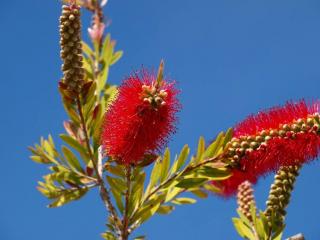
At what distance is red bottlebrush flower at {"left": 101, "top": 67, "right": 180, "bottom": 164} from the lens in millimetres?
2221

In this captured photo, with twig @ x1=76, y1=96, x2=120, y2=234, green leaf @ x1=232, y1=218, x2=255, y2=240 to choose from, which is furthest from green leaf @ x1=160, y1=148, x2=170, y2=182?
green leaf @ x1=232, y1=218, x2=255, y2=240

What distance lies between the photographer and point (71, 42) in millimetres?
2219

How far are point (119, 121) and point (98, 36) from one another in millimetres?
1593

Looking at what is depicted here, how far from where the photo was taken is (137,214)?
252 centimetres

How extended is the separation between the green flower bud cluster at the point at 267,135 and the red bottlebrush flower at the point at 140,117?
30 centimetres

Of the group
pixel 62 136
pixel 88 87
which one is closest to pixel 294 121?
pixel 88 87

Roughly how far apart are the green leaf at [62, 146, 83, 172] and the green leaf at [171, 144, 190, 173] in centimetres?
56

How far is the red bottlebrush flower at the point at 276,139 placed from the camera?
89.0 inches

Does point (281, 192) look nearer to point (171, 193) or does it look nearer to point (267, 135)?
point (267, 135)

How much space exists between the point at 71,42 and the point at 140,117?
0.42 metres

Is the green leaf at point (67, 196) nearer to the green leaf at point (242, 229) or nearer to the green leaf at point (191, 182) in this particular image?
the green leaf at point (191, 182)

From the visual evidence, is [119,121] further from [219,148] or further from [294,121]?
[294,121]

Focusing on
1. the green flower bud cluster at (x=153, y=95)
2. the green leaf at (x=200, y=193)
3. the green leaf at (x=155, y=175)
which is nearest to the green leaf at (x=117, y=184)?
the green leaf at (x=155, y=175)

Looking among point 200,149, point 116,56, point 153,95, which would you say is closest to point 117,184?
point 200,149
